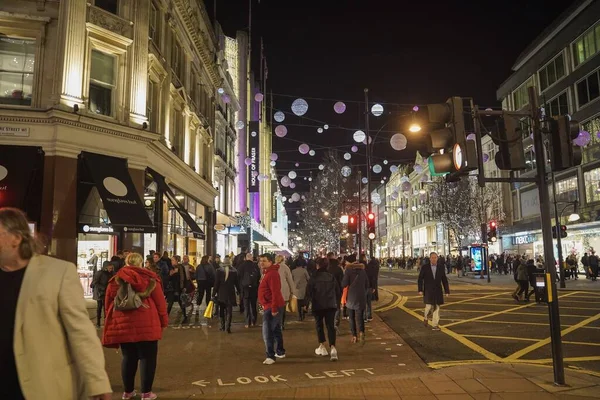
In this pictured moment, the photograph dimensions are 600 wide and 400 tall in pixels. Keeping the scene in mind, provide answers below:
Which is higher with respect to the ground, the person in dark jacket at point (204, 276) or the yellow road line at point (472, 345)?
the person in dark jacket at point (204, 276)

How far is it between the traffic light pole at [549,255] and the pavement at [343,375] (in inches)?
13.0

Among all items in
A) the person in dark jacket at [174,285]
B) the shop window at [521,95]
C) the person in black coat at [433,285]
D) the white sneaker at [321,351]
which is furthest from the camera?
the shop window at [521,95]

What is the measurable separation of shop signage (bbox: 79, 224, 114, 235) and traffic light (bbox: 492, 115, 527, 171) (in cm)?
1320

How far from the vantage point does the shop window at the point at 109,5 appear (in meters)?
17.2

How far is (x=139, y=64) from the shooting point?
59.5 feet

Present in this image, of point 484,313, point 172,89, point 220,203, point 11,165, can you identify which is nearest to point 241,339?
point 484,313

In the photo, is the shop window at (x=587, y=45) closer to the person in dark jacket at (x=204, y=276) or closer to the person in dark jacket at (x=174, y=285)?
the person in dark jacket at (x=204, y=276)

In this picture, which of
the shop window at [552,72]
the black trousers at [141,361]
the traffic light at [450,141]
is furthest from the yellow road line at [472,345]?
the shop window at [552,72]

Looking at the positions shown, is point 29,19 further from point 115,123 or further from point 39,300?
point 39,300

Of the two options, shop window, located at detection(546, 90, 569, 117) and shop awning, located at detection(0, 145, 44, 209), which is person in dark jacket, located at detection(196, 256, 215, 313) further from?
shop window, located at detection(546, 90, 569, 117)

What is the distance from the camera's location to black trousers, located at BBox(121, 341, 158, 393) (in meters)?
5.95

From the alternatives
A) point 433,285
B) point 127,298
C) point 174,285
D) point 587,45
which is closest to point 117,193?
point 174,285

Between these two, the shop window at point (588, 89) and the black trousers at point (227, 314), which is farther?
the shop window at point (588, 89)

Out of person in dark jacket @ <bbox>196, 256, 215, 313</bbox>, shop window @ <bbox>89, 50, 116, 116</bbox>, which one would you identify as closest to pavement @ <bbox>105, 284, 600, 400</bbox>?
person in dark jacket @ <bbox>196, 256, 215, 313</bbox>
